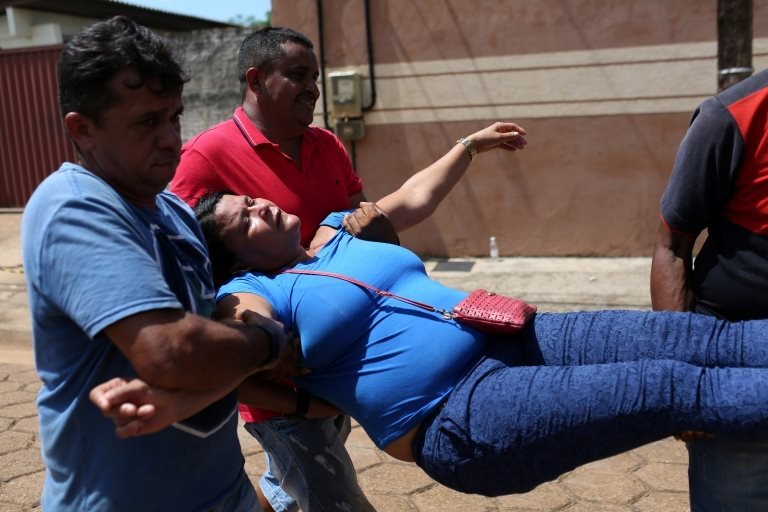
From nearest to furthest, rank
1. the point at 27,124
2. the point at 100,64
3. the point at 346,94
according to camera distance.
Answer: the point at 100,64, the point at 346,94, the point at 27,124

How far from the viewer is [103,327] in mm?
1400

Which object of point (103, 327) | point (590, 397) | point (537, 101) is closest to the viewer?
point (103, 327)

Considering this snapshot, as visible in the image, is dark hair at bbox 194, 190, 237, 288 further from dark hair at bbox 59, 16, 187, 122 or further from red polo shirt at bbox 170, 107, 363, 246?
dark hair at bbox 59, 16, 187, 122

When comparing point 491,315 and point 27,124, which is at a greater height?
point 27,124

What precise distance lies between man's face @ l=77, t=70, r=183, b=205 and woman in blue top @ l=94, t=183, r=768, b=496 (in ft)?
1.41

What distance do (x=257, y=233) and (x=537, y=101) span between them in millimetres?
5522

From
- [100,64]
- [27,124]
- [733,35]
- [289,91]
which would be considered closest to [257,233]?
[289,91]

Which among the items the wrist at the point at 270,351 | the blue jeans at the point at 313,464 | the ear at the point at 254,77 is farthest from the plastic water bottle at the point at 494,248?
the wrist at the point at 270,351

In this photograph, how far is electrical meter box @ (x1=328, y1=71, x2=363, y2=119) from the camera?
7.66 m

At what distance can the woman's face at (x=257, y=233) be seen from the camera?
7.49 feet

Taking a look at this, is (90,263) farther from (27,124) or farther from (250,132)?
(27,124)

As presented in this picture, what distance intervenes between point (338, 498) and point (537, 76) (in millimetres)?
5582

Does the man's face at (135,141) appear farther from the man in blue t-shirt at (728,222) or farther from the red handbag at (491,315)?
the man in blue t-shirt at (728,222)

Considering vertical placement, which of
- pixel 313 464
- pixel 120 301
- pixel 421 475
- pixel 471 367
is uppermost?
pixel 120 301
